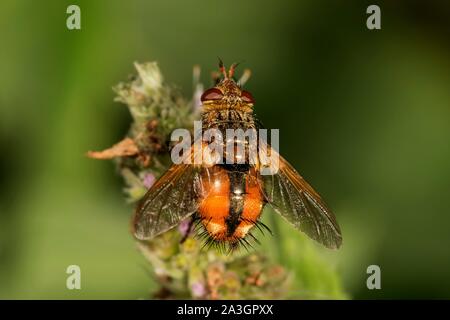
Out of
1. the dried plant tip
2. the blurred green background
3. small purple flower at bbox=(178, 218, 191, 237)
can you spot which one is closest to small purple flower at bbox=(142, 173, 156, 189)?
the dried plant tip

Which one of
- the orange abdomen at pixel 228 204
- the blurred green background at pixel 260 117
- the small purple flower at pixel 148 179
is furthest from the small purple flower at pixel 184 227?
the blurred green background at pixel 260 117

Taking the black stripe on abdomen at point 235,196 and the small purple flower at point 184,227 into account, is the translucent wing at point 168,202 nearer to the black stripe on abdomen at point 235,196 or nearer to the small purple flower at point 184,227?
the black stripe on abdomen at point 235,196

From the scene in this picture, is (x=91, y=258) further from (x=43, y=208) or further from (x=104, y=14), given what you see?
(x=104, y=14)

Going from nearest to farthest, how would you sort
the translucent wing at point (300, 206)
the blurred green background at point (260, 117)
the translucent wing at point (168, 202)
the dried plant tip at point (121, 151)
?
the translucent wing at point (168, 202)
the translucent wing at point (300, 206)
the dried plant tip at point (121, 151)
the blurred green background at point (260, 117)

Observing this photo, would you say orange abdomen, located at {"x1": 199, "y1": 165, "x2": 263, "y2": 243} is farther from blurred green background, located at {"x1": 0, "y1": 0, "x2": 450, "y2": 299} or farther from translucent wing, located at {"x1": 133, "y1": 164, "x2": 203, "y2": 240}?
blurred green background, located at {"x1": 0, "y1": 0, "x2": 450, "y2": 299}
